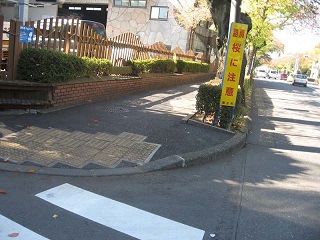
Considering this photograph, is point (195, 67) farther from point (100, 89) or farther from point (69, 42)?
point (69, 42)

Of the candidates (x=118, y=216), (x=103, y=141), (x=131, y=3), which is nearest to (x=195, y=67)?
(x=131, y=3)

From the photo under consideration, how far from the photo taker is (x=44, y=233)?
128 inches

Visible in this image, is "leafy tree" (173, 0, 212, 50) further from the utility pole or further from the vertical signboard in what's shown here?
the utility pole

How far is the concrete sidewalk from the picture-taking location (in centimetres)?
502

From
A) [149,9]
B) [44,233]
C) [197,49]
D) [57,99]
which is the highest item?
[149,9]

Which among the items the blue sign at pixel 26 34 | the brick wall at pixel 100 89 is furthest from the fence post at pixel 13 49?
the brick wall at pixel 100 89

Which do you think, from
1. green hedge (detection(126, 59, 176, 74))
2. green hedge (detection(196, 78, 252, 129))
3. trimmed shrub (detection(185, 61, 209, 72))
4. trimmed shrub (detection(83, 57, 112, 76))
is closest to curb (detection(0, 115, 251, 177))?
green hedge (detection(196, 78, 252, 129))

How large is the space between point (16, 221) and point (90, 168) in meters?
1.63

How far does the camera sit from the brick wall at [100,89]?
8047 millimetres

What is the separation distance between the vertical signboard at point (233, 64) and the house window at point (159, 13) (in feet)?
78.2

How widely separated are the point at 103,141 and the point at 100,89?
388cm

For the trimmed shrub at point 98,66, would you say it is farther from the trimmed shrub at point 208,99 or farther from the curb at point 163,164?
the curb at point 163,164

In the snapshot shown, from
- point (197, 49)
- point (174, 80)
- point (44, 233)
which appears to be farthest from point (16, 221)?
point (197, 49)

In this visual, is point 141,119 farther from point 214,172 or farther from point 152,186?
point 152,186
